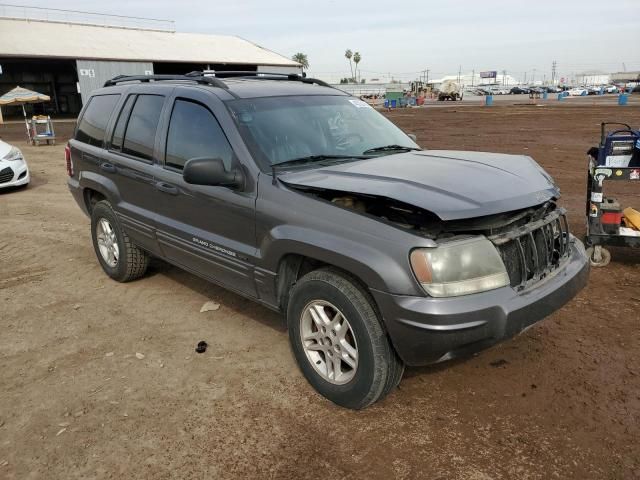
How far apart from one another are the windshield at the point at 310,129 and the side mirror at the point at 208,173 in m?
0.25

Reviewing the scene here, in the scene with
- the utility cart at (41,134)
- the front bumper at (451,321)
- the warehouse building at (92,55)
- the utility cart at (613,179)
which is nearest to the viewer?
the front bumper at (451,321)

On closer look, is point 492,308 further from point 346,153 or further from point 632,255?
point 632,255

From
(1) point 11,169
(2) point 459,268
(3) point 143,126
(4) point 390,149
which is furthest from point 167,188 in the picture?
→ (1) point 11,169

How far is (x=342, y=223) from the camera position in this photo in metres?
2.84

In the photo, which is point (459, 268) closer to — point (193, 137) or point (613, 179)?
point (193, 137)

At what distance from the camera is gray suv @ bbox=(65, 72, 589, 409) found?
2635mm

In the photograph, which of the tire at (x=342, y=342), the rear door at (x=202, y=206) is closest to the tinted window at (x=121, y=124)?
the rear door at (x=202, y=206)

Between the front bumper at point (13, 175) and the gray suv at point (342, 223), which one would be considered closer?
the gray suv at point (342, 223)

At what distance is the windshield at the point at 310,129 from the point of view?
353 cm

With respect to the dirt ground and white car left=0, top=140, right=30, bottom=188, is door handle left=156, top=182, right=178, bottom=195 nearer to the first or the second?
the dirt ground

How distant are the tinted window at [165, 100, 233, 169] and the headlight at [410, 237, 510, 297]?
1.60 m

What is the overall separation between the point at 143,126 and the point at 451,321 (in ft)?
10.4

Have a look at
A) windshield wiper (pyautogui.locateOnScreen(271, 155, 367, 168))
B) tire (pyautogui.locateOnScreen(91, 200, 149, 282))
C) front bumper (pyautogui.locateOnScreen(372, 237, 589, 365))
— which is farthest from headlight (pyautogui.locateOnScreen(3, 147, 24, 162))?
front bumper (pyautogui.locateOnScreen(372, 237, 589, 365))

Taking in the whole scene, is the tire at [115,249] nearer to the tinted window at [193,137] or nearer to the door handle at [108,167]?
the door handle at [108,167]
